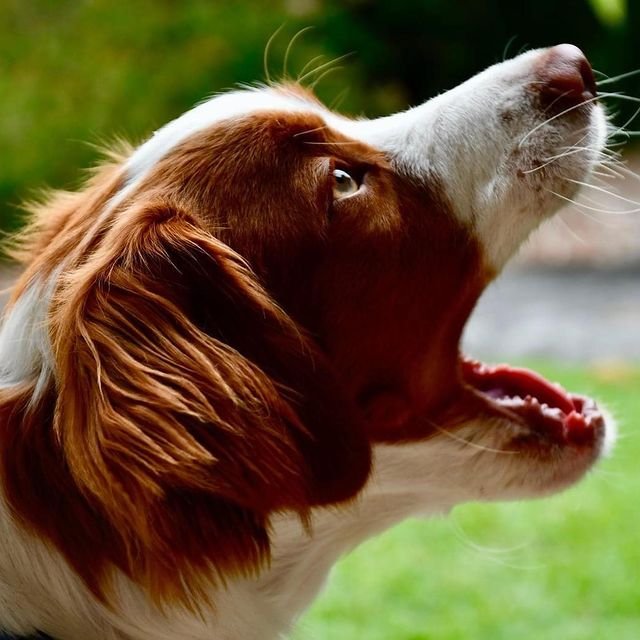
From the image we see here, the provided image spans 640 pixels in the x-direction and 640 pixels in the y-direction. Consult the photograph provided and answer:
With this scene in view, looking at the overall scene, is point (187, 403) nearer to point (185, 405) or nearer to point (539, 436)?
point (185, 405)

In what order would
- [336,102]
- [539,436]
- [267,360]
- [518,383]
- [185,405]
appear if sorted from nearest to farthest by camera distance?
[185,405]
[267,360]
[539,436]
[518,383]
[336,102]

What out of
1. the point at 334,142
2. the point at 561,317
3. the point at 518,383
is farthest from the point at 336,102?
the point at 561,317

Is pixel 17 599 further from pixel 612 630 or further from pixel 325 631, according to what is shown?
pixel 612 630

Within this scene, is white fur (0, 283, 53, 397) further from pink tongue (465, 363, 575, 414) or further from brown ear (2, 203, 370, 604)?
pink tongue (465, 363, 575, 414)

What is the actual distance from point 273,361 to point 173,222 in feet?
0.88

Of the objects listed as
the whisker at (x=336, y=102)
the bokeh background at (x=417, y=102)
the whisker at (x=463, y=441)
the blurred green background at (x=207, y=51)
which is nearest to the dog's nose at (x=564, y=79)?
the whisker at (x=336, y=102)

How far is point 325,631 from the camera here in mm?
3068

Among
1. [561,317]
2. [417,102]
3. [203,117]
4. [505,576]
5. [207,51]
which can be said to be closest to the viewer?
[203,117]

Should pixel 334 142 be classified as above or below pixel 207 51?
above

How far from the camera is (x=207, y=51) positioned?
28.9 feet

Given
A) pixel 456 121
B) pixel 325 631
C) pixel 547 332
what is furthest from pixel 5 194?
pixel 456 121

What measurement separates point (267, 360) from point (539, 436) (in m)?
0.62

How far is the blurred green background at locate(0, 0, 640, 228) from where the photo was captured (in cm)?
800

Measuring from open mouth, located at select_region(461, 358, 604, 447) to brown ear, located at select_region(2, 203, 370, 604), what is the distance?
44 centimetres
